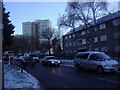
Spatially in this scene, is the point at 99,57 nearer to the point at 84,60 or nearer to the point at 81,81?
the point at 84,60

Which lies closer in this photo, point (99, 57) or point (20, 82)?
point (20, 82)

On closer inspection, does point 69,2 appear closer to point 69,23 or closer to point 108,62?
point 69,23

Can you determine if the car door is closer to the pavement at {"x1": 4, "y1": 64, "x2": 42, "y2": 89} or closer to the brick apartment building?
the pavement at {"x1": 4, "y1": 64, "x2": 42, "y2": 89}

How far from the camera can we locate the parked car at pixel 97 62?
512 inches

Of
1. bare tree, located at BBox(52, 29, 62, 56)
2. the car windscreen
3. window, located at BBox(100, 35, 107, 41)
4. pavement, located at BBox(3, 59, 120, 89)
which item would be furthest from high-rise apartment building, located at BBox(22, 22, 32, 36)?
pavement, located at BBox(3, 59, 120, 89)

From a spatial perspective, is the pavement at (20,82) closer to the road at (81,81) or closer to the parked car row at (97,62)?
the road at (81,81)

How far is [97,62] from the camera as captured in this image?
44.5ft

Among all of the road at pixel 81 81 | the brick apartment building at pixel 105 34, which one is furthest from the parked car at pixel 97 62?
the brick apartment building at pixel 105 34

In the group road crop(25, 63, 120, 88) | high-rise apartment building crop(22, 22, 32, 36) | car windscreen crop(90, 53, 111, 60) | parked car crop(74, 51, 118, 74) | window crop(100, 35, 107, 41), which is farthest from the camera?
high-rise apartment building crop(22, 22, 32, 36)

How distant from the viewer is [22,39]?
257 feet

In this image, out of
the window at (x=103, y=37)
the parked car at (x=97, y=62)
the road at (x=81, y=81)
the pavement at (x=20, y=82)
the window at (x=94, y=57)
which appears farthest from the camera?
the window at (x=103, y=37)

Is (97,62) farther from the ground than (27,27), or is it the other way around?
(27,27)

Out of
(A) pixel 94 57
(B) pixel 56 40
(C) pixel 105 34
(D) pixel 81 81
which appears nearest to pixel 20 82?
(D) pixel 81 81

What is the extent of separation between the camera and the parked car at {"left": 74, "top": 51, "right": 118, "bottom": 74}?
13.0 m
